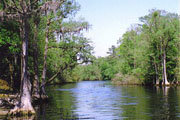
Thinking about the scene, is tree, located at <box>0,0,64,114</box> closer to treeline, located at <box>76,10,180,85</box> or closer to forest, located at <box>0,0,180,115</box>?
forest, located at <box>0,0,180,115</box>

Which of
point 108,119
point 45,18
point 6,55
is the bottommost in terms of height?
point 108,119

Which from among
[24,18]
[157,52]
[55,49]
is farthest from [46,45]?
[157,52]

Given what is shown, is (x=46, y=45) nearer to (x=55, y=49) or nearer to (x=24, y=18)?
(x=55, y=49)

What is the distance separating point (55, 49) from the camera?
3500 cm

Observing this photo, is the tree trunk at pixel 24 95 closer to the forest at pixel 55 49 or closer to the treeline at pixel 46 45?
the forest at pixel 55 49

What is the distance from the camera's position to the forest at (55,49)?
22016 mm

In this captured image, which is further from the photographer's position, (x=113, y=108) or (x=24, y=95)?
(x=113, y=108)

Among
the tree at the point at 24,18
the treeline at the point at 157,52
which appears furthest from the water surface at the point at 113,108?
the treeline at the point at 157,52

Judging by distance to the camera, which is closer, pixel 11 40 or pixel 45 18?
pixel 11 40

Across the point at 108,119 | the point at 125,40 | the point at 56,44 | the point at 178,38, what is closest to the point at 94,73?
the point at 125,40

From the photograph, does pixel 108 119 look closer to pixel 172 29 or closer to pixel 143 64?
pixel 172 29

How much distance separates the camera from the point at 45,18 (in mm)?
31203

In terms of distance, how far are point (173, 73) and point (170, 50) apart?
5.79 metres

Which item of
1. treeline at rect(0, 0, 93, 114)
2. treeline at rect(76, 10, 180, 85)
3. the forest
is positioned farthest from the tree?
treeline at rect(76, 10, 180, 85)
